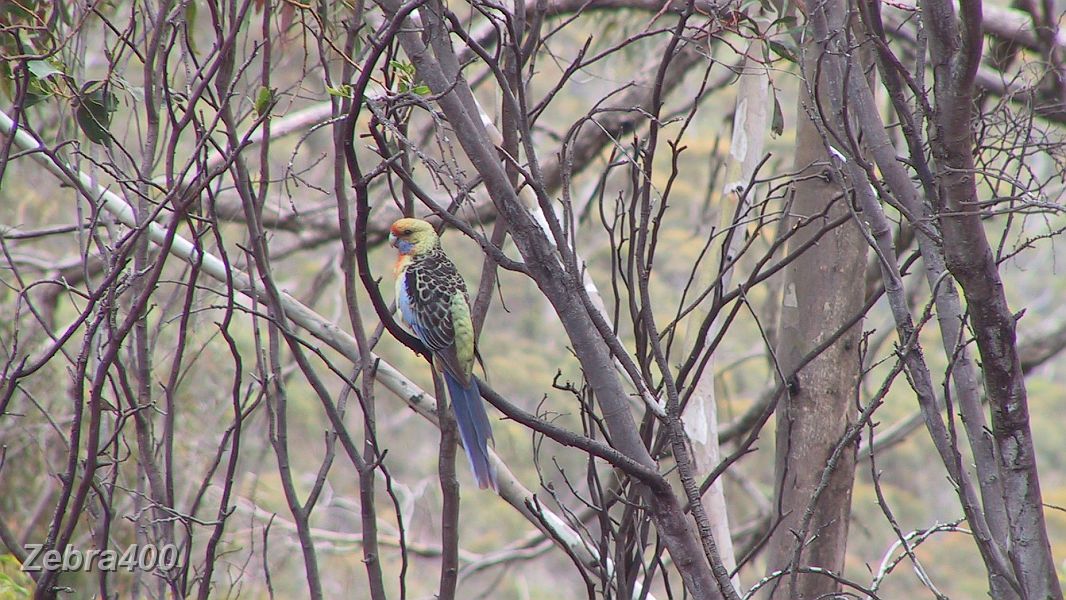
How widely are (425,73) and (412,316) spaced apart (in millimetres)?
1180

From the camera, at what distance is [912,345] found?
1851 millimetres

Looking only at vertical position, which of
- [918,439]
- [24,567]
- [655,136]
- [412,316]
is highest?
[918,439]

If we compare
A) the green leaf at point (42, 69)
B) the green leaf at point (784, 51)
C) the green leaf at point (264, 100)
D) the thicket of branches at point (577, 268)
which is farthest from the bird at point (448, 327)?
Answer: the green leaf at point (784, 51)

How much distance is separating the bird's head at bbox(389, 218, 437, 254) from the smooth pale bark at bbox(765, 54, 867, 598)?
1.31m

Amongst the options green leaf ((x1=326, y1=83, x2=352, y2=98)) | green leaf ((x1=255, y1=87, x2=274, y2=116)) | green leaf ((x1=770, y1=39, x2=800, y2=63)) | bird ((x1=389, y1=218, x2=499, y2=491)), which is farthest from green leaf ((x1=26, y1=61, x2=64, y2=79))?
green leaf ((x1=770, y1=39, x2=800, y2=63))

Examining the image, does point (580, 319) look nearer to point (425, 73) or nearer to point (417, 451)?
point (425, 73)

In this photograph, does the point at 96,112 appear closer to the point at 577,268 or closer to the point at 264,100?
the point at 264,100

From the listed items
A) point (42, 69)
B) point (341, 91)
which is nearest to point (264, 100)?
point (341, 91)

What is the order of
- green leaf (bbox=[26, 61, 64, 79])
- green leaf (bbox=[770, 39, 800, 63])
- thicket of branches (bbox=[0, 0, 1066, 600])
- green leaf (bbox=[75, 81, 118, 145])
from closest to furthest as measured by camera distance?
thicket of branches (bbox=[0, 0, 1066, 600])
green leaf (bbox=[26, 61, 64, 79])
green leaf (bbox=[75, 81, 118, 145])
green leaf (bbox=[770, 39, 800, 63])

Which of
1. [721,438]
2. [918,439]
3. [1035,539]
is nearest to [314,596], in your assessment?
[1035,539]

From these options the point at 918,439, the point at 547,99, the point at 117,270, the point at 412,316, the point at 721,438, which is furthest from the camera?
the point at 918,439

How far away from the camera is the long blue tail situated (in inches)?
107

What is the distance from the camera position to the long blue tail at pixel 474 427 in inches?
107

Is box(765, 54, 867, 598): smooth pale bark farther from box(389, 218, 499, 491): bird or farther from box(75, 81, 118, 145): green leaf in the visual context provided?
box(75, 81, 118, 145): green leaf
